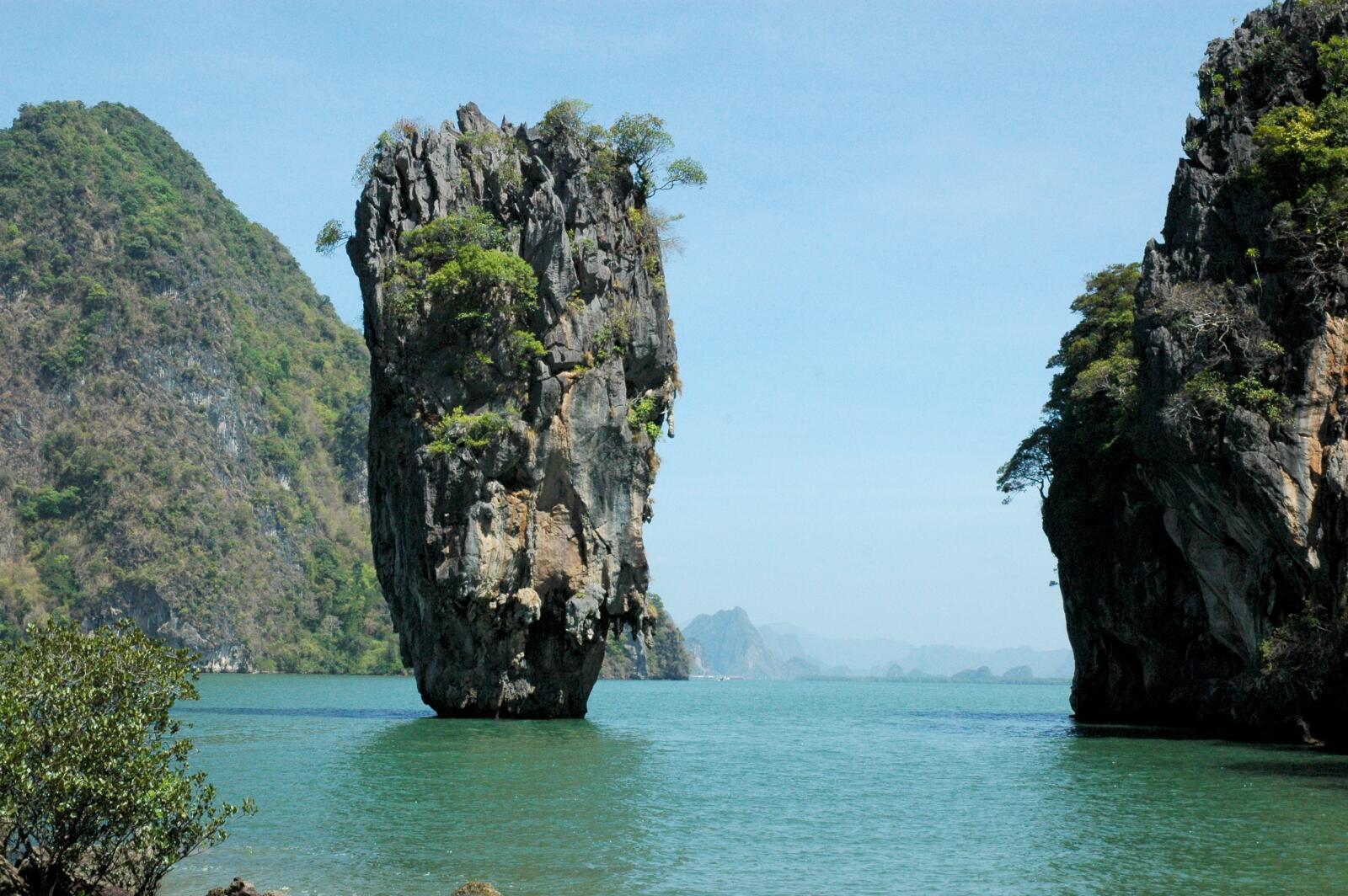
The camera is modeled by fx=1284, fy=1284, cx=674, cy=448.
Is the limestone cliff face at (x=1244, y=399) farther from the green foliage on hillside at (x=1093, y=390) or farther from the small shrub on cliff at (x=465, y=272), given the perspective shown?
the small shrub on cliff at (x=465, y=272)

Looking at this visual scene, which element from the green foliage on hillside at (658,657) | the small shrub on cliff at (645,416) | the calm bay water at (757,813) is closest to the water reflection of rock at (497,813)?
the calm bay water at (757,813)

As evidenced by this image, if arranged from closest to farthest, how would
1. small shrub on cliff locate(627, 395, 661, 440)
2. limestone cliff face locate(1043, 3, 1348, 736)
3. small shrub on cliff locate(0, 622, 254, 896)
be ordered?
small shrub on cliff locate(0, 622, 254, 896), limestone cliff face locate(1043, 3, 1348, 736), small shrub on cliff locate(627, 395, 661, 440)

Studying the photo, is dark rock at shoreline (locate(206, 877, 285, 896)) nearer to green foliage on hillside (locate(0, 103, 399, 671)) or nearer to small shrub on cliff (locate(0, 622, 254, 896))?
small shrub on cliff (locate(0, 622, 254, 896))

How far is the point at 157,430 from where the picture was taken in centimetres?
11944

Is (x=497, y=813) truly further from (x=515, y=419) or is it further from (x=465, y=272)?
(x=465, y=272)

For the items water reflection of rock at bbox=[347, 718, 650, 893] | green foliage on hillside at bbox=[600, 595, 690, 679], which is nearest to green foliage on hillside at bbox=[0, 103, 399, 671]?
green foliage on hillside at bbox=[600, 595, 690, 679]

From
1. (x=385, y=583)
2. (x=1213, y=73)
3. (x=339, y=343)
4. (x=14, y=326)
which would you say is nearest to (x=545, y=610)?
(x=385, y=583)

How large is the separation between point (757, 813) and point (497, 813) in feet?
14.5

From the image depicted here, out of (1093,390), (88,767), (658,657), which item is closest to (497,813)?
(88,767)

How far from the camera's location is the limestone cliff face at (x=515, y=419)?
1428 inches

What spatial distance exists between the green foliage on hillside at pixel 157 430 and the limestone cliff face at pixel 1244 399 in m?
90.0

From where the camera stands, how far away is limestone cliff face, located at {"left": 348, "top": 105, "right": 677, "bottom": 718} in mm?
36281

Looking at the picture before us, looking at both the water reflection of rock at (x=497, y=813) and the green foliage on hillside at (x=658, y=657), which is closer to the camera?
the water reflection of rock at (x=497, y=813)

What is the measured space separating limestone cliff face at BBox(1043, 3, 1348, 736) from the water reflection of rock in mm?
15275
